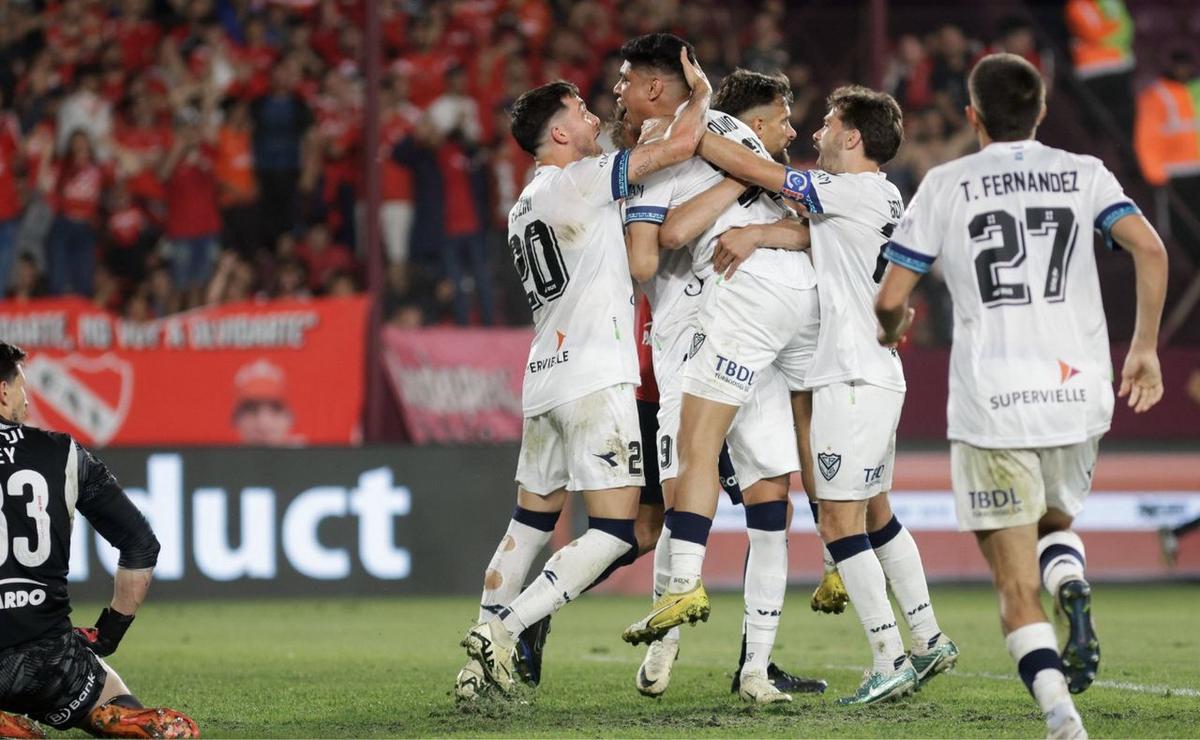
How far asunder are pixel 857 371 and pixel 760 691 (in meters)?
1.25

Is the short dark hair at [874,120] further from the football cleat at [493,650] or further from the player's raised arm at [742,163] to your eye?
the football cleat at [493,650]

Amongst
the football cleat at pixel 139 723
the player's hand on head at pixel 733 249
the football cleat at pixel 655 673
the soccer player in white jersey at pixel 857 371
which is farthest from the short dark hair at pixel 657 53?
the football cleat at pixel 139 723

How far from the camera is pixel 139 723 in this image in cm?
552

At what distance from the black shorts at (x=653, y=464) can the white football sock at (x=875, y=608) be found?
769mm

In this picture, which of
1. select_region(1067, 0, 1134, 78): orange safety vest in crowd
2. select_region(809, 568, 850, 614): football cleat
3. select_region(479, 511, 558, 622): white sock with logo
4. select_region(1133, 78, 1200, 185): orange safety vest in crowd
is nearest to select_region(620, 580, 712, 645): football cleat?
select_region(479, 511, 558, 622): white sock with logo

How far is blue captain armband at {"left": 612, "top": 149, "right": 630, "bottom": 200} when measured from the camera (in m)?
6.48

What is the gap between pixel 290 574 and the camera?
40.2 feet

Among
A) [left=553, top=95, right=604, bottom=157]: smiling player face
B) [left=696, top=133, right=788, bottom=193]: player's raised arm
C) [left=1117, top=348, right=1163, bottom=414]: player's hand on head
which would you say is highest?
[left=553, top=95, right=604, bottom=157]: smiling player face

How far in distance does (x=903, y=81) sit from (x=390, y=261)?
15.5 feet

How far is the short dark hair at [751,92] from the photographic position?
280 inches

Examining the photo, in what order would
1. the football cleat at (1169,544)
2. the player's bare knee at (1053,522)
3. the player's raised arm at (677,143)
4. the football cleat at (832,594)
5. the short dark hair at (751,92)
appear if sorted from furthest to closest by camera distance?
the football cleat at (1169,544) < the short dark hair at (751,92) < the football cleat at (832,594) < the player's raised arm at (677,143) < the player's bare knee at (1053,522)

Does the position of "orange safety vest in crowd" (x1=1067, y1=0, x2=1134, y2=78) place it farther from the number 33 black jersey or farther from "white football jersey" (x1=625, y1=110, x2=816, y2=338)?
the number 33 black jersey

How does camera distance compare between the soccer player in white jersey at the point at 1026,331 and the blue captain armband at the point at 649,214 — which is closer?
the soccer player in white jersey at the point at 1026,331

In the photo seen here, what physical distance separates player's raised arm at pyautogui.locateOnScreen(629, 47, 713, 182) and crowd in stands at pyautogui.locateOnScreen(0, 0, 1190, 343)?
272 inches
